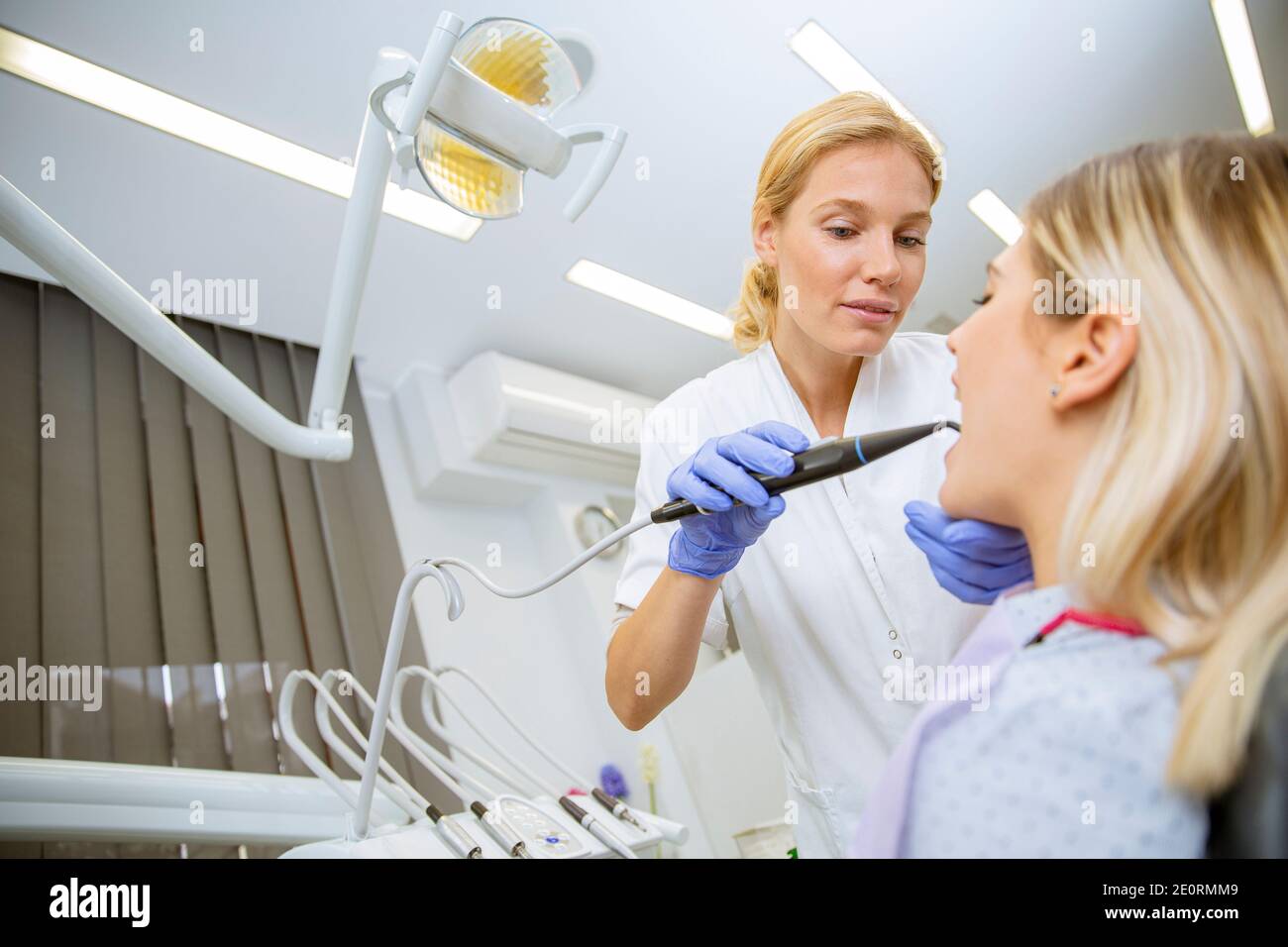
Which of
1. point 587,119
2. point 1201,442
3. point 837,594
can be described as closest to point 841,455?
point 1201,442

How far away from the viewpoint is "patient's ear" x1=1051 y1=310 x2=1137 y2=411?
54 centimetres

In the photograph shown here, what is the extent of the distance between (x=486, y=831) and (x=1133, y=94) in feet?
9.23

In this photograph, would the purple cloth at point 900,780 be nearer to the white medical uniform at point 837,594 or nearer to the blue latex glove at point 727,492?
the blue latex glove at point 727,492

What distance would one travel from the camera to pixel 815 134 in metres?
1.07

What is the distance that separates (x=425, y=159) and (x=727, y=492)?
0.45m

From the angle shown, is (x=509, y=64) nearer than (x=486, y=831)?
Yes

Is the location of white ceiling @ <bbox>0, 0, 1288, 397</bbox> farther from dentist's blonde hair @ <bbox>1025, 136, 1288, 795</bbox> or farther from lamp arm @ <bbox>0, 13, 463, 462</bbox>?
dentist's blonde hair @ <bbox>1025, 136, 1288, 795</bbox>

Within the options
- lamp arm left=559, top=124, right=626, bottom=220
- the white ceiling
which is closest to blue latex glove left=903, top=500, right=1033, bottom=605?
lamp arm left=559, top=124, right=626, bottom=220

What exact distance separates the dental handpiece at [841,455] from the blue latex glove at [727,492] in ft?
0.04

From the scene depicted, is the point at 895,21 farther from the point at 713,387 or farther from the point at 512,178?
the point at 512,178

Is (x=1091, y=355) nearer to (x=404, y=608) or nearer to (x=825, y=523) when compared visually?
(x=825, y=523)
